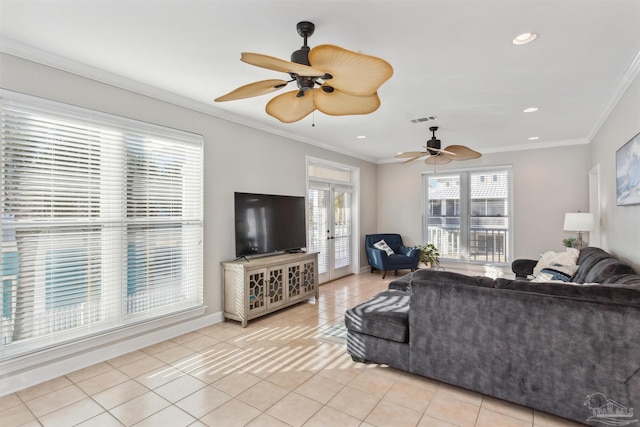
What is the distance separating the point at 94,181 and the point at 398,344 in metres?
3.05

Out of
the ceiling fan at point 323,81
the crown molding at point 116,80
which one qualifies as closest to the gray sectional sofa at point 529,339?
the ceiling fan at point 323,81

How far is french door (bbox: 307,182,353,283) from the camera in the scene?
575 cm

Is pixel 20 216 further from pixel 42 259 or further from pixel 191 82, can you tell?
pixel 191 82

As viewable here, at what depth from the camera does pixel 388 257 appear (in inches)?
253

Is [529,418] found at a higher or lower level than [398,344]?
lower

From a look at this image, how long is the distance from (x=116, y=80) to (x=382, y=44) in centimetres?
244

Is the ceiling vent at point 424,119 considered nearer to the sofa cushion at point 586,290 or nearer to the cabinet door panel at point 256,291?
the sofa cushion at point 586,290

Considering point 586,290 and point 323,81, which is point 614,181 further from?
point 323,81

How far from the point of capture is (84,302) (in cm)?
280

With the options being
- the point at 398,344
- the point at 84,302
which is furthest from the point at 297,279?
the point at 84,302

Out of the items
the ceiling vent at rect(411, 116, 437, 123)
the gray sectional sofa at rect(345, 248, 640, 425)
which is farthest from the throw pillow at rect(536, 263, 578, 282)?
the ceiling vent at rect(411, 116, 437, 123)

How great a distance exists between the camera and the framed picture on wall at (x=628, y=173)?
272 centimetres

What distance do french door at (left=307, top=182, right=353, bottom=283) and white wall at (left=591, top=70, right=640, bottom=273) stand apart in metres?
3.84

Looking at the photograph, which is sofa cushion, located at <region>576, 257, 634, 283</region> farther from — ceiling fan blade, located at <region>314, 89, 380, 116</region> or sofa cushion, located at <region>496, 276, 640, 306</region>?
ceiling fan blade, located at <region>314, 89, 380, 116</region>
